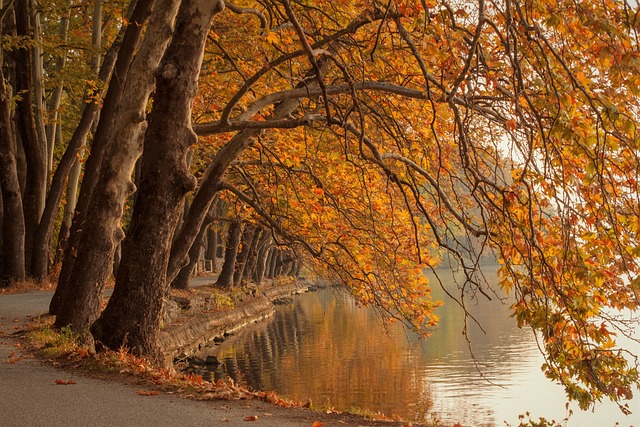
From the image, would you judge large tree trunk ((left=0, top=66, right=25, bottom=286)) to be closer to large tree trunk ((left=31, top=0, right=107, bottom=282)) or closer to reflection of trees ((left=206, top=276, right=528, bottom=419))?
large tree trunk ((left=31, top=0, right=107, bottom=282))

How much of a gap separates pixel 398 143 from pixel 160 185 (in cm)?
326

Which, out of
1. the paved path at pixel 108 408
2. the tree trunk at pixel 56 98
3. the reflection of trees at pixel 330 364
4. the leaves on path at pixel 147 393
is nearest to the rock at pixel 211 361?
the reflection of trees at pixel 330 364

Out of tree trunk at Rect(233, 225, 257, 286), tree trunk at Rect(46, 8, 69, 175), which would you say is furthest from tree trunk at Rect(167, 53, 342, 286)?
tree trunk at Rect(233, 225, 257, 286)

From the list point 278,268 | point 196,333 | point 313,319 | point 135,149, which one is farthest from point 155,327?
point 278,268

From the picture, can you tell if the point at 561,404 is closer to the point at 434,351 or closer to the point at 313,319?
the point at 434,351

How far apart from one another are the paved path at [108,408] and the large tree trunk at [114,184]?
2674 millimetres

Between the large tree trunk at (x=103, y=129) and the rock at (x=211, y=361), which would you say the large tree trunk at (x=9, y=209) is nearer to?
the large tree trunk at (x=103, y=129)

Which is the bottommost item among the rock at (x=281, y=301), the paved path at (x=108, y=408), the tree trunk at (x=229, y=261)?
the rock at (x=281, y=301)

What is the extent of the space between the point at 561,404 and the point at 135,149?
465 inches

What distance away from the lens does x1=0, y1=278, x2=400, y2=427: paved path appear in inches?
277

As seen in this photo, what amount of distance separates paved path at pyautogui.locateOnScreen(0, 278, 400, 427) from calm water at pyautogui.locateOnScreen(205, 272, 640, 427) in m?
3.54

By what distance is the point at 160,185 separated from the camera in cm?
1040

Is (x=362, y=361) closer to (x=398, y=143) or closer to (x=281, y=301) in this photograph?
(x=398, y=143)

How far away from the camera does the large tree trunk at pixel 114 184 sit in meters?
11.2
